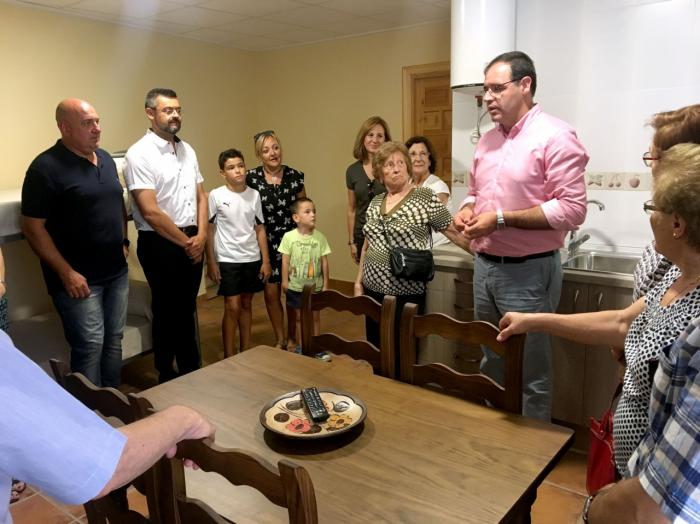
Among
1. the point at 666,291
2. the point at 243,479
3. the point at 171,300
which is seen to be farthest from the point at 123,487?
the point at 171,300

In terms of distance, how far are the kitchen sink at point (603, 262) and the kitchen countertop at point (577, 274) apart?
0.31m

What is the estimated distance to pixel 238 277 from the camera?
3270mm

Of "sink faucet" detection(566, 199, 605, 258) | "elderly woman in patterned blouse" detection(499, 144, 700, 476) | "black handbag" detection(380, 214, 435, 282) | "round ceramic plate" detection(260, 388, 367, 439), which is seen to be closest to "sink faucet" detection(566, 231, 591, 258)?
"sink faucet" detection(566, 199, 605, 258)

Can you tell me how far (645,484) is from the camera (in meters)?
0.79

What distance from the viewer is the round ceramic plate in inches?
48.9

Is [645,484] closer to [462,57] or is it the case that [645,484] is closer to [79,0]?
[462,57]

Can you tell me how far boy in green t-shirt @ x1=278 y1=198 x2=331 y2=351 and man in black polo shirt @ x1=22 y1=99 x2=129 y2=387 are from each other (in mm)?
972

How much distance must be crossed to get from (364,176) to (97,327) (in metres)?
1.73

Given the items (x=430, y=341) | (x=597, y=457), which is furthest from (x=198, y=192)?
(x=597, y=457)

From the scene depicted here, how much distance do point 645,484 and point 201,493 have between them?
0.80 metres

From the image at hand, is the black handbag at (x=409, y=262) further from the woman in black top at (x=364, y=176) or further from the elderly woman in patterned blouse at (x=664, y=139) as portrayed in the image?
the elderly woman in patterned blouse at (x=664, y=139)

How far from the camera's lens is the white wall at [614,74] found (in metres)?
2.50

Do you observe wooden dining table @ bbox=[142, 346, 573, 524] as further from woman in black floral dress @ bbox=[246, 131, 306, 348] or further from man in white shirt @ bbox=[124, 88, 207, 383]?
woman in black floral dress @ bbox=[246, 131, 306, 348]

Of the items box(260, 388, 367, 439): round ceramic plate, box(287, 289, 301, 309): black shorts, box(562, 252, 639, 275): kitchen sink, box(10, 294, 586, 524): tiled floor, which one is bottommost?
box(10, 294, 586, 524): tiled floor
